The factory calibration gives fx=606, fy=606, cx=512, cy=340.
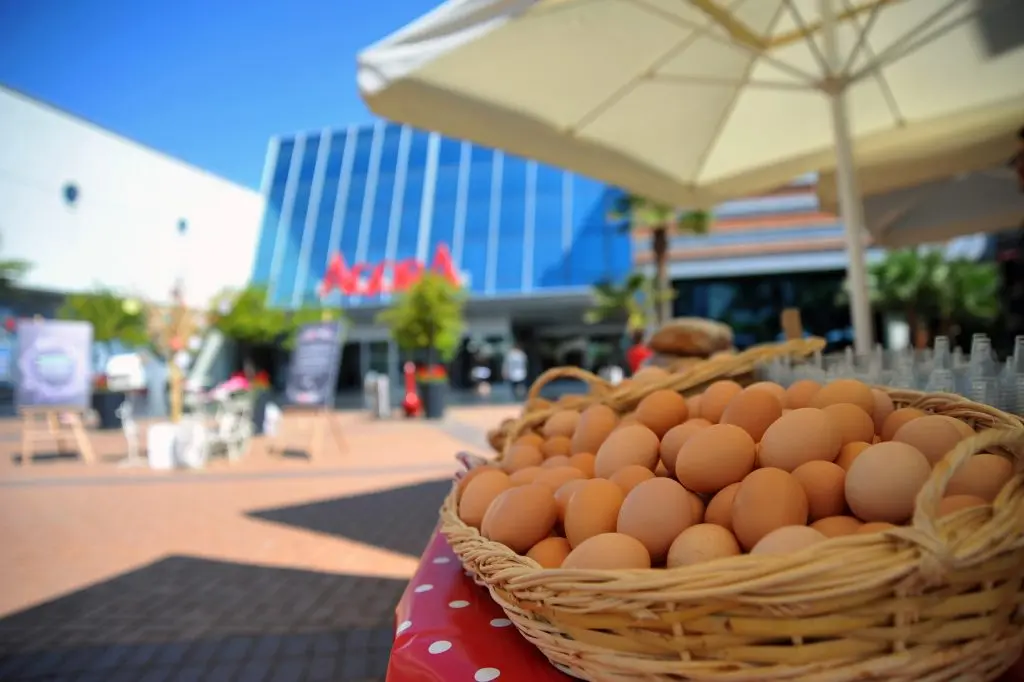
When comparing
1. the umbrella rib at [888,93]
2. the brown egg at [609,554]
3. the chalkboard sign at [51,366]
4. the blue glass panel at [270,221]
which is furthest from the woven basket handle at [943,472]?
the blue glass panel at [270,221]

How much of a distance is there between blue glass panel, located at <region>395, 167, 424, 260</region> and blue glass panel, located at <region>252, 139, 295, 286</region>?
5.25 metres

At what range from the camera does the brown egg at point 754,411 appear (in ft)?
3.53

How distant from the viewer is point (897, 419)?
103 cm

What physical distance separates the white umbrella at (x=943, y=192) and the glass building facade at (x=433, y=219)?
13517mm

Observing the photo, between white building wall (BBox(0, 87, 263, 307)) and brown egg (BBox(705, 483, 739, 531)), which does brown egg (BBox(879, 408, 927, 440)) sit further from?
white building wall (BBox(0, 87, 263, 307))

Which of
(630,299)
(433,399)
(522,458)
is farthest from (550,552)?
→ (433,399)

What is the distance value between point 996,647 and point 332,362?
32.6 ft

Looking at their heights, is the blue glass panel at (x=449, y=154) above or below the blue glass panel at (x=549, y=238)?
above

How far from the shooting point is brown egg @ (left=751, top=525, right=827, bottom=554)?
73cm

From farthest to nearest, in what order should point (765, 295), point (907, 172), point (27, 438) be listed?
point (765, 295)
point (27, 438)
point (907, 172)

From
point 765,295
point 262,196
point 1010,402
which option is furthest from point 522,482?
point 262,196

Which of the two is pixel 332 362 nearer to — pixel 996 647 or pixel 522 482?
pixel 522 482

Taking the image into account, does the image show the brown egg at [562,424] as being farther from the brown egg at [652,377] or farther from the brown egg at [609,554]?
the brown egg at [609,554]

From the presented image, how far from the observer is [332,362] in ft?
32.8
